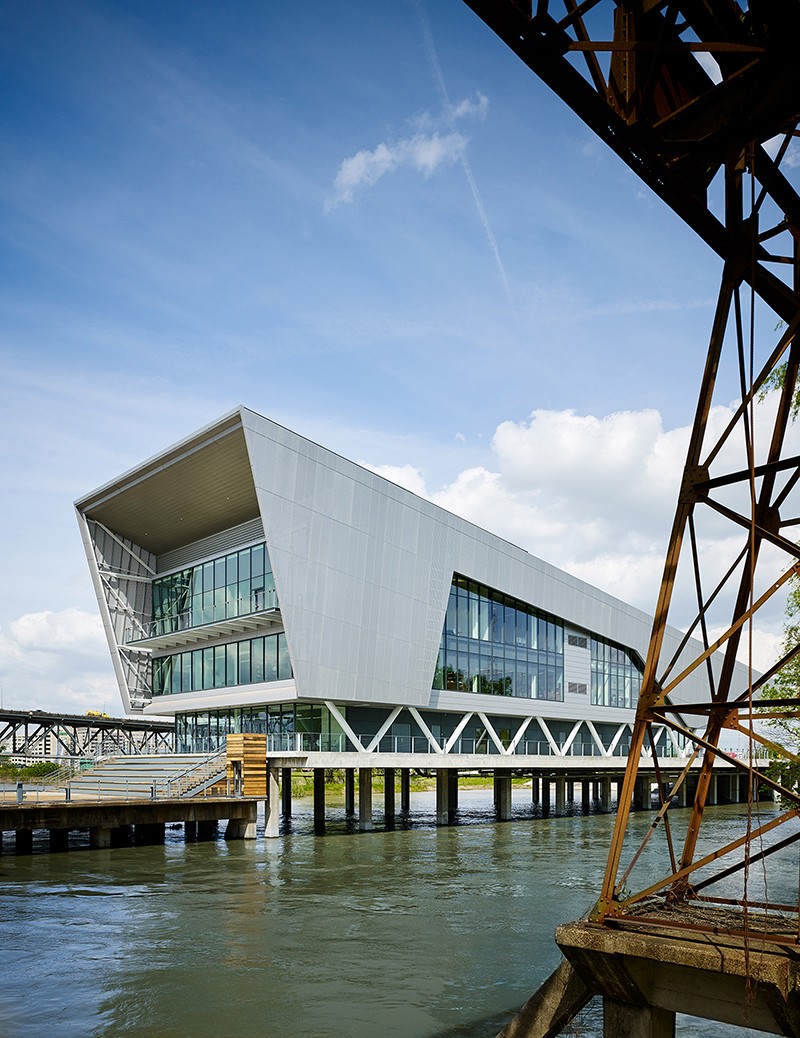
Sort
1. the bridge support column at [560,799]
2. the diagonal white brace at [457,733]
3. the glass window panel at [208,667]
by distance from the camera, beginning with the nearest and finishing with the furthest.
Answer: the diagonal white brace at [457,733] < the glass window panel at [208,667] < the bridge support column at [560,799]

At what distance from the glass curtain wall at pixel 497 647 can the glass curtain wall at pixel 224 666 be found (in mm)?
7153

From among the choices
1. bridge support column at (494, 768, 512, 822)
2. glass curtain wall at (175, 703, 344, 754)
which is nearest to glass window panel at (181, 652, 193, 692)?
glass curtain wall at (175, 703, 344, 754)

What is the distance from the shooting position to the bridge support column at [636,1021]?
6625mm

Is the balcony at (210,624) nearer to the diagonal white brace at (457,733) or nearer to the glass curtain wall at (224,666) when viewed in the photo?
the glass curtain wall at (224,666)

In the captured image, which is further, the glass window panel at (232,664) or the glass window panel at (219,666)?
the glass window panel at (219,666)

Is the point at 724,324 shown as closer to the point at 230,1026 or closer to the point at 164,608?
the point at 230,1026

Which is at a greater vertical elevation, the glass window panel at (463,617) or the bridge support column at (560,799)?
the glass window panel at (463,617)

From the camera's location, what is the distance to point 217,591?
39.7 meters

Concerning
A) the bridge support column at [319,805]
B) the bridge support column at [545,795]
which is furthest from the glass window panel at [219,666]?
the bridge support column at [545,795]

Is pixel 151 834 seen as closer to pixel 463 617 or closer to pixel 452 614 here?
pixel 452 614

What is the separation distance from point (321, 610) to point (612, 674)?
81.1ft

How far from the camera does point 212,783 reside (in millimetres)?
34812

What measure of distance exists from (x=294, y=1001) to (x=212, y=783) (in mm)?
21964

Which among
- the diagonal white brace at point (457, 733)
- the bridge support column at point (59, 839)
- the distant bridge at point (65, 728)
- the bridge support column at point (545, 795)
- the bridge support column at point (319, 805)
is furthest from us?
the distant bridge at point (65, 728)
